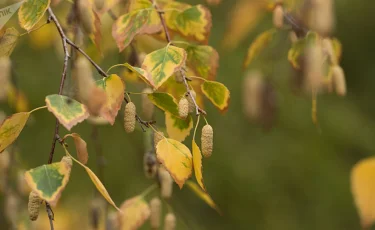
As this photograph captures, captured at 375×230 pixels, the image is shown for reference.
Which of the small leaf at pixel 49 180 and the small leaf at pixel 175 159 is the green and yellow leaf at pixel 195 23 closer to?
the small leaf at pixel 175 159

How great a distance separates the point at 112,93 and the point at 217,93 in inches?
6.2

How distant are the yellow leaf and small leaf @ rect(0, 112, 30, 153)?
34 cm

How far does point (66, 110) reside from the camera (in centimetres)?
64

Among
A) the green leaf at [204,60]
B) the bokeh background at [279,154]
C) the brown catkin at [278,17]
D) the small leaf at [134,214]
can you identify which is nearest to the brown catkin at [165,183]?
the small leaf at [134,214]

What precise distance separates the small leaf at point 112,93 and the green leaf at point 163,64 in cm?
3

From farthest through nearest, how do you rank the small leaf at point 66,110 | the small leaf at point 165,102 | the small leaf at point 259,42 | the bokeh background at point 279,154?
the bokeh background at point 279,154, the small leaf at point 259,42, the small leaf at point 165,102, the small leaf at point 66,110

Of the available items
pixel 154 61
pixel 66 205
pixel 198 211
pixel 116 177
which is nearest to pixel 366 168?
pixel 154 61

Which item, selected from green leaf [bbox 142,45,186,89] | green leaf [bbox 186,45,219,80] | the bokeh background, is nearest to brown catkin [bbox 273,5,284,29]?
green leaf [bbox 186,45,219,80]

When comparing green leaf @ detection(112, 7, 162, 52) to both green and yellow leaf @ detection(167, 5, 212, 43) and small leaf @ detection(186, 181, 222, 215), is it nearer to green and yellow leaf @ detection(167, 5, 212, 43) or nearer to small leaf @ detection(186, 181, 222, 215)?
green and yellow leaf @ detection(167, 5, 212, 43)

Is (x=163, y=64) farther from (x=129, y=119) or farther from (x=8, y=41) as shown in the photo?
(x=8, y=41)

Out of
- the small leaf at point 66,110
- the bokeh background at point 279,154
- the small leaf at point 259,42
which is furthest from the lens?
the bokeh background at point 279,154

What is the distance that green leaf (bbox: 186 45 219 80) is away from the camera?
881 mm

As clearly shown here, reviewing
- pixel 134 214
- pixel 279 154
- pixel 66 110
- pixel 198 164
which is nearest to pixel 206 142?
pixel 198 164

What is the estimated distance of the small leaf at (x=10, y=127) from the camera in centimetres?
71
